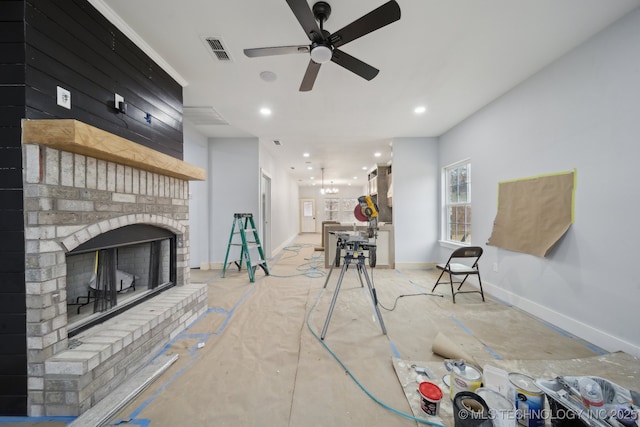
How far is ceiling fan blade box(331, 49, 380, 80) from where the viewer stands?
1783 millimetres

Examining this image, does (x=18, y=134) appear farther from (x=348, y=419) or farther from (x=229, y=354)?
(x=348, y=419)

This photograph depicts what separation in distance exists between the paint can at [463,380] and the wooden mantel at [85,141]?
101 inches

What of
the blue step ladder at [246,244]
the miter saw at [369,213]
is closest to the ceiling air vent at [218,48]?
the miter saw at [369,213]

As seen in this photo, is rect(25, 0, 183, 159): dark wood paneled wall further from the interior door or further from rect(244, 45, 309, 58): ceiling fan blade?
the interior door

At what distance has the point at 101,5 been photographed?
5.53ft

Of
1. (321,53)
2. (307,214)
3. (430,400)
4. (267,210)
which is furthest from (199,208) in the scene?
(307,214)

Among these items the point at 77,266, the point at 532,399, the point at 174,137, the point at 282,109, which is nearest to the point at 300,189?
the point at 282,109

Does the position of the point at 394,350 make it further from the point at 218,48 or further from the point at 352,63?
the point at 218,48

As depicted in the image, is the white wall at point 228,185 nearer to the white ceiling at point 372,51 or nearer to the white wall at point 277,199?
the white wall at point 277,199

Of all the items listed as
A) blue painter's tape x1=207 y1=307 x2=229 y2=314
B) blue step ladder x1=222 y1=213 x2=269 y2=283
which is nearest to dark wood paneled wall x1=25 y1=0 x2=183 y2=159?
blue painter's tape x1=207 y1=307 x2=229 y2=314

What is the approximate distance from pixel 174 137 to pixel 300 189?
920 cm

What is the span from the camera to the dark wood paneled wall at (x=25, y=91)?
1286 mm

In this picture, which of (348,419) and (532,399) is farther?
(348,419)

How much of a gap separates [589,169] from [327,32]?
259 cm
